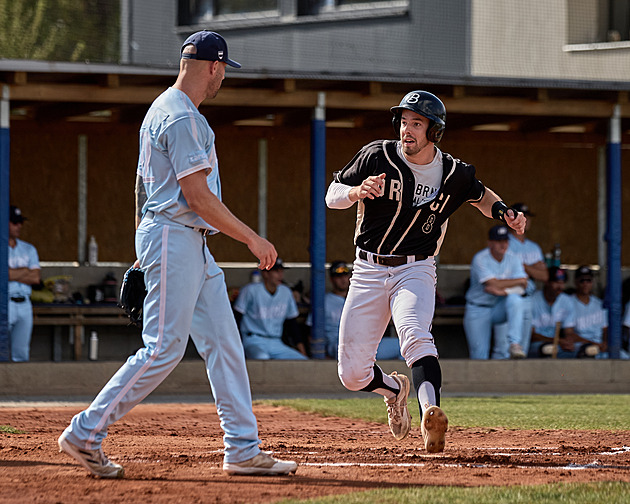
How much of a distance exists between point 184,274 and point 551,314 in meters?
9.68

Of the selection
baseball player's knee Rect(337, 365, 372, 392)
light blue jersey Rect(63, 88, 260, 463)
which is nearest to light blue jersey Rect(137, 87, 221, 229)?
light blue jersey Rect(63, 88, 260, 463)

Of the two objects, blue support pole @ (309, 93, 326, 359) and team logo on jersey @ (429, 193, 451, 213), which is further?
blue support pole @ (309, 93, 326, 359)

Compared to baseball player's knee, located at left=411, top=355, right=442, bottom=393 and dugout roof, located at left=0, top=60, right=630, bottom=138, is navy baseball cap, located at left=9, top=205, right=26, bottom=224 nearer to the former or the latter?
dugout roof, located at left=0, top=60, right=630, bottom=138

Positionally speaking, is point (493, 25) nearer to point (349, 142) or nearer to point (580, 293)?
point (349, 142)

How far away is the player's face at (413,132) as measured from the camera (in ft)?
19.5

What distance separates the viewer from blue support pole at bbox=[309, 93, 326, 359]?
41.0 ft

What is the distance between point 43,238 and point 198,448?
880 cm

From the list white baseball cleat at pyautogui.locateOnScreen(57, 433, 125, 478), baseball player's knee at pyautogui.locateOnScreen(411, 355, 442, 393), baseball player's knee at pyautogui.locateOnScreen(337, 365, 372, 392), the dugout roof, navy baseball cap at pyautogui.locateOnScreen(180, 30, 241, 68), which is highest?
the dugout roof

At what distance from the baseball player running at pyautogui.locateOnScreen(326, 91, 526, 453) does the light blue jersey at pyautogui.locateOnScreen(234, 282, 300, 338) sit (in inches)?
263

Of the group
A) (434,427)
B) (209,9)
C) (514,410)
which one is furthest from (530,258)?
(209,9)

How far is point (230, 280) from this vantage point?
571 inches

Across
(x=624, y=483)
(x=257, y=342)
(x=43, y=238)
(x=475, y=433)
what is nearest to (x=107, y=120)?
(x=43, y=238)

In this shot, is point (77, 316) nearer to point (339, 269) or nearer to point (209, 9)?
point (339, 269)

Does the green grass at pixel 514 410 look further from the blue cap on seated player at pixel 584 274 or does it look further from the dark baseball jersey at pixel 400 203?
the dark baseball jersey at pixel 400 203
